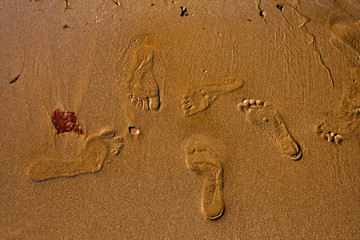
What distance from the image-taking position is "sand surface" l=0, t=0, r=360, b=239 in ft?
8.92

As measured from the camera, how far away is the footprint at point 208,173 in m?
2.72

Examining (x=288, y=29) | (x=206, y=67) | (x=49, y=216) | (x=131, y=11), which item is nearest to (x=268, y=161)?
(x=206, y=67)

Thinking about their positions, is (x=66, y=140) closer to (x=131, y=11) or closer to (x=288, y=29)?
(x=131, y=11)

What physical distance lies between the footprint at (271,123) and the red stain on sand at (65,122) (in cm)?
258

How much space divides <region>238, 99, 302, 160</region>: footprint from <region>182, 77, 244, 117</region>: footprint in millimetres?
347

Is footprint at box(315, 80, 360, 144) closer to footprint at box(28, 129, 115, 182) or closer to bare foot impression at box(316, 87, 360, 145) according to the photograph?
bare foot impression at box(316, 87, 360, 145)

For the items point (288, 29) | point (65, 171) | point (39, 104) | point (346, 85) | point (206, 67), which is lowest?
point (65, 171)

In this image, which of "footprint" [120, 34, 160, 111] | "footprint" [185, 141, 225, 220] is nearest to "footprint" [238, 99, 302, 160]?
"footprint" [185, 141, 225, 220]

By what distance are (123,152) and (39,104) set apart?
1.67 m

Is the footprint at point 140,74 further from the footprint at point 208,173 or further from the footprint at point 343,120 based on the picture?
the footprint at point 343,120

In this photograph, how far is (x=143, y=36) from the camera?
12.0 feet

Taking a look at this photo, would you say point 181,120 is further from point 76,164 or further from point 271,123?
point 76,164

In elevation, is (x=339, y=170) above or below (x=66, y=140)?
below

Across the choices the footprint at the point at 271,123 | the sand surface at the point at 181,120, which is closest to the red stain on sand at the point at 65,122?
the sand surface at the point at 181,120
